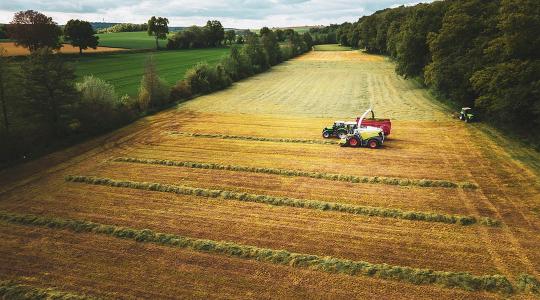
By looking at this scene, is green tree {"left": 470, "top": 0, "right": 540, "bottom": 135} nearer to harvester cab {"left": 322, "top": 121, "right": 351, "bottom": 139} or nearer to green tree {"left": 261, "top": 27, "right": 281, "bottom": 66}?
harvester cab {"left": 322, "top": 121, "right": 351, "bottom": 139}

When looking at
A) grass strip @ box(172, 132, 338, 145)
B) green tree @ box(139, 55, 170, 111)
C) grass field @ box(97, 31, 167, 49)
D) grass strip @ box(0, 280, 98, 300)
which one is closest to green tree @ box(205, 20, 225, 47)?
grass field @ box(97, 31, 167, 49)

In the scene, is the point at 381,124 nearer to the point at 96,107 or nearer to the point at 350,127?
the point at 350,127

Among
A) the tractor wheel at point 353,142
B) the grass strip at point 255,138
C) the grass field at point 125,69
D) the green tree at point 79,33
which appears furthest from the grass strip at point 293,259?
the green tree at point 79,33

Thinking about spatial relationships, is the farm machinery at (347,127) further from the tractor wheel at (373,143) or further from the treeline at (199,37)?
the treeline at (199,37)

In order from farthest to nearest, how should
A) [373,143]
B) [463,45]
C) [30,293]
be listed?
[463,45], [373,143], [30,293]

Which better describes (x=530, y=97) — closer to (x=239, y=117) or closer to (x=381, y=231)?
(x=381, y=231)

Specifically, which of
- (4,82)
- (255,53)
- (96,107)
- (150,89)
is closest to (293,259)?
(4,82)
